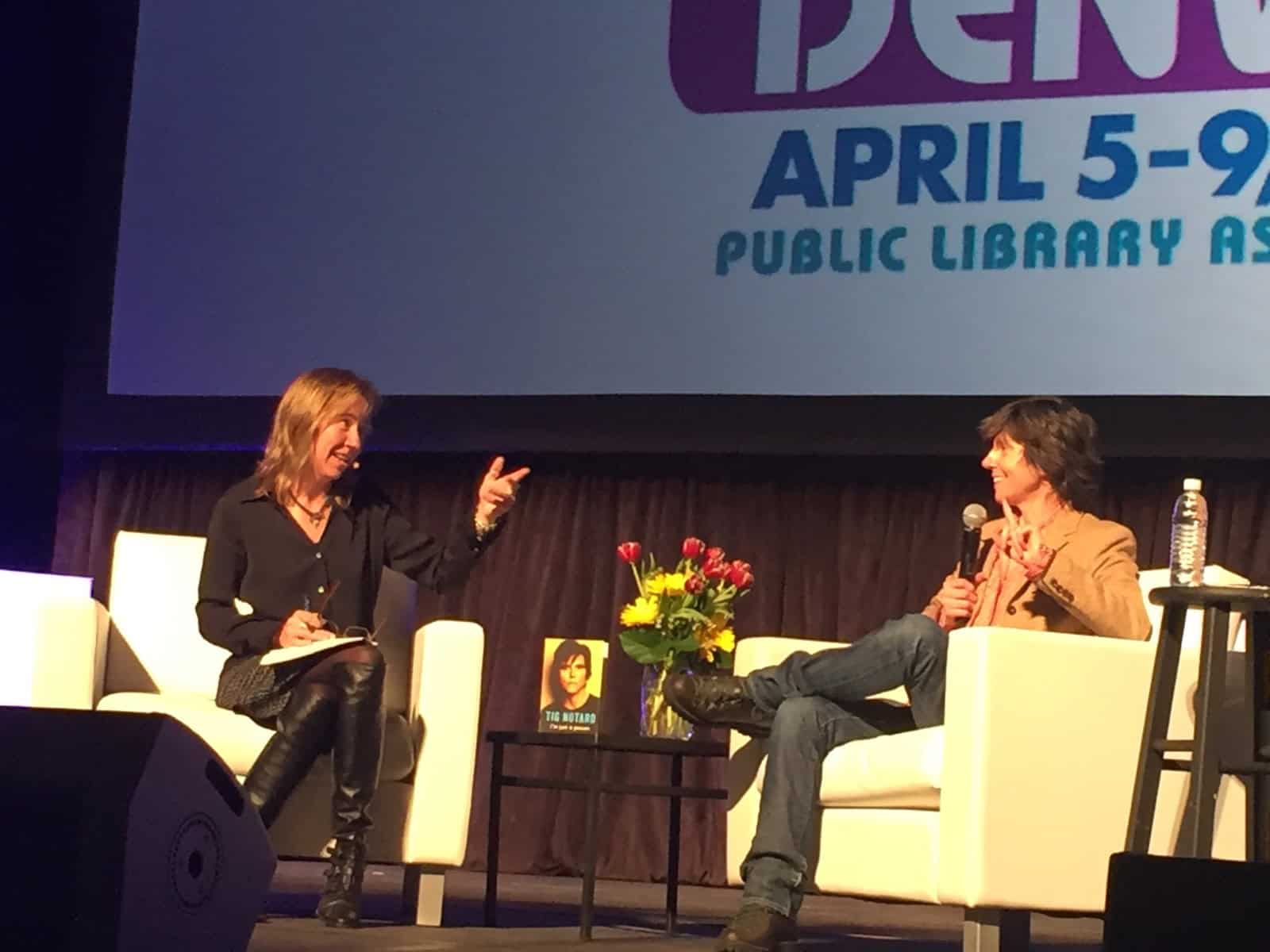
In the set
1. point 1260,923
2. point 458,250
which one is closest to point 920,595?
point 458,250

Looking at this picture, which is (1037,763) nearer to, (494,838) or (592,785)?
(592,785)

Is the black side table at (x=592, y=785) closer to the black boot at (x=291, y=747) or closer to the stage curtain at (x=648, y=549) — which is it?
the black boot at (x=291, y=747)

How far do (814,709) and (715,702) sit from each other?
206mm

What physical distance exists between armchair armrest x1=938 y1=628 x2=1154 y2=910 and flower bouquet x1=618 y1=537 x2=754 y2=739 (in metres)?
0.69

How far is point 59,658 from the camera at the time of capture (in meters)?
4.01

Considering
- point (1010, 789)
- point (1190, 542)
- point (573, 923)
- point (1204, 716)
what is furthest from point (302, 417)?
point (1204, 716)

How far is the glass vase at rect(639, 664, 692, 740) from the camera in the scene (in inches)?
163

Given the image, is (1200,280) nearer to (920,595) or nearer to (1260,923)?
(920,595)

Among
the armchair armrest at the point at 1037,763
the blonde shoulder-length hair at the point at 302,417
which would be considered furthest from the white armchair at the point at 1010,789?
the blonde shoulder-length hair at the point at 302,417

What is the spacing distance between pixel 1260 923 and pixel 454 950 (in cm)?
170

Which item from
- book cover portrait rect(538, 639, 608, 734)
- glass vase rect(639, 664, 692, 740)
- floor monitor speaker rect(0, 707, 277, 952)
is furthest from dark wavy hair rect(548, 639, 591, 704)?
floor monitor speaker rect(0, 707, 277, 952)

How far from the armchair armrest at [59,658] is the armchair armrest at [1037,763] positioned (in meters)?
1.67

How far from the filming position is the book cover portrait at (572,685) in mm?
4164

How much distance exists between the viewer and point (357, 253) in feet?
18.7
